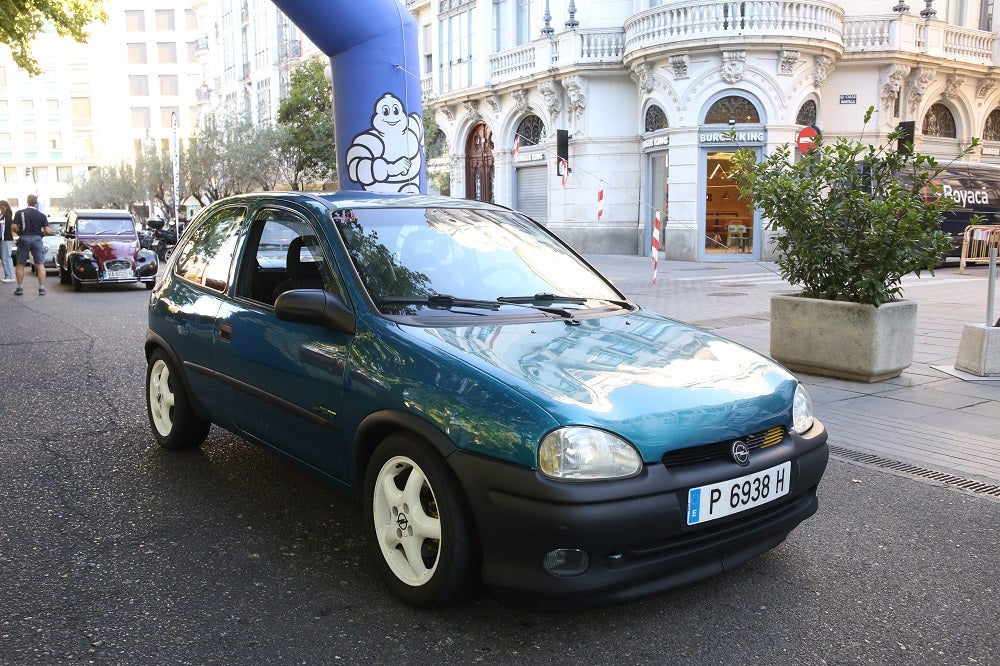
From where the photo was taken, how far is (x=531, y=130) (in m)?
30.4

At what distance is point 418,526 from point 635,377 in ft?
3.07

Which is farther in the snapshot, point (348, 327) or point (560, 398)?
point (348, 327)

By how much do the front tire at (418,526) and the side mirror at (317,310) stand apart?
1.89ft

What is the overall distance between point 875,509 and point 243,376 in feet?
10.3

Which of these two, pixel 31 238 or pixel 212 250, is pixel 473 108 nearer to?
pixel 31 238

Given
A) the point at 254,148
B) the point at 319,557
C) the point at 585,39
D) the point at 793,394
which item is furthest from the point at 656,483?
the point at 254,148

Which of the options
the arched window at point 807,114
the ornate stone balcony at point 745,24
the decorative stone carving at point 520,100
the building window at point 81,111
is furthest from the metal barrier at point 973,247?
the building window at point 81,111

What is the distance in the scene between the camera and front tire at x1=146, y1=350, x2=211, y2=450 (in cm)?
500

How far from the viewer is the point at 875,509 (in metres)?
4.32

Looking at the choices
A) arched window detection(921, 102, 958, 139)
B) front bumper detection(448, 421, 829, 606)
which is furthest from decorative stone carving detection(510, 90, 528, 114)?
front bumper detection(448, 421, 829, 606)

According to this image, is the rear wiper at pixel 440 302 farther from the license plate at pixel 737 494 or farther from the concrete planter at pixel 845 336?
the concrete planter at pixel 845 336

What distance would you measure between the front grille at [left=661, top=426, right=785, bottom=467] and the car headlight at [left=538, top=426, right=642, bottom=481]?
0.49 ft

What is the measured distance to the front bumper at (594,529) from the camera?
107 inches

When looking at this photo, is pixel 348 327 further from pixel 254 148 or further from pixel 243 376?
pixel 254 148
